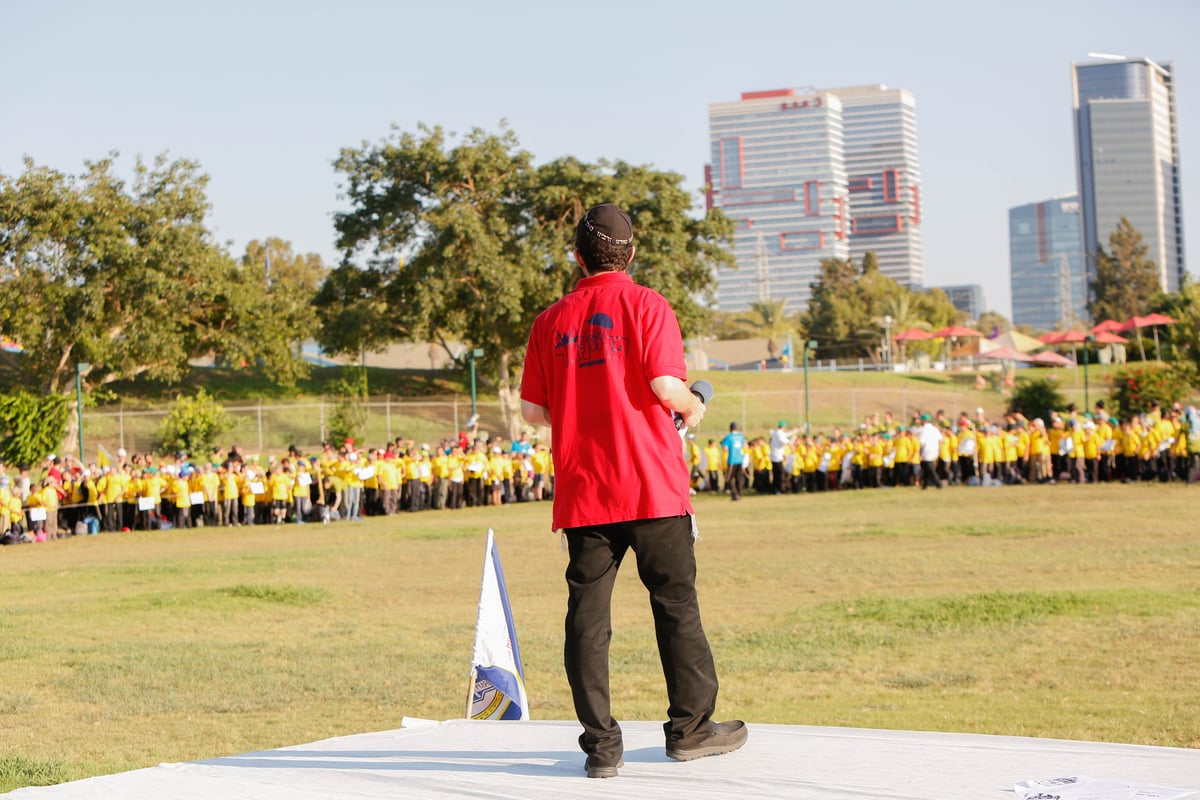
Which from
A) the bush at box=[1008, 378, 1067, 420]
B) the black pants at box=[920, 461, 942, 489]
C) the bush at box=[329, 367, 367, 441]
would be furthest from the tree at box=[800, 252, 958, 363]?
the black pants at box=[920, 461, 942, 489]

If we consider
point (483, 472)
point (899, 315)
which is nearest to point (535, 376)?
point (483, 472)

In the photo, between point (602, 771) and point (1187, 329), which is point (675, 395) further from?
point (1187, 329)

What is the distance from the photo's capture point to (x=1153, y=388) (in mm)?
43719

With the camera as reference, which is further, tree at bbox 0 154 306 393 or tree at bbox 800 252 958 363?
tree at bbox 800 252 958 363

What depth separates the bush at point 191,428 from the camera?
36.2 metres

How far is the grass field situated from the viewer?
7.21 metres

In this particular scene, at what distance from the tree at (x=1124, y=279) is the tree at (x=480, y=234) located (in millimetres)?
80498

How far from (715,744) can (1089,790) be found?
127 centimetres

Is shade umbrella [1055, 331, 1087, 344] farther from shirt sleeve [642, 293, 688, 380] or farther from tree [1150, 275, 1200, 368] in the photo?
shirt sleeve [642, 293, 688, 380]

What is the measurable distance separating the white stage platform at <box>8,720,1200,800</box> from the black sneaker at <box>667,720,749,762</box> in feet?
0.12

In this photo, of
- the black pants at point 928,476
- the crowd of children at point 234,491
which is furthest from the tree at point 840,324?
the crowd of children at point 234,491

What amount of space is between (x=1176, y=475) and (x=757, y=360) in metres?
77.1

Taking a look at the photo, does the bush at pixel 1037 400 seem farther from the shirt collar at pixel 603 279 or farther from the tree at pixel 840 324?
the tree at pixel 840 324

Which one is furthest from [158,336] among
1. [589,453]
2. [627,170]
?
[589,453]
